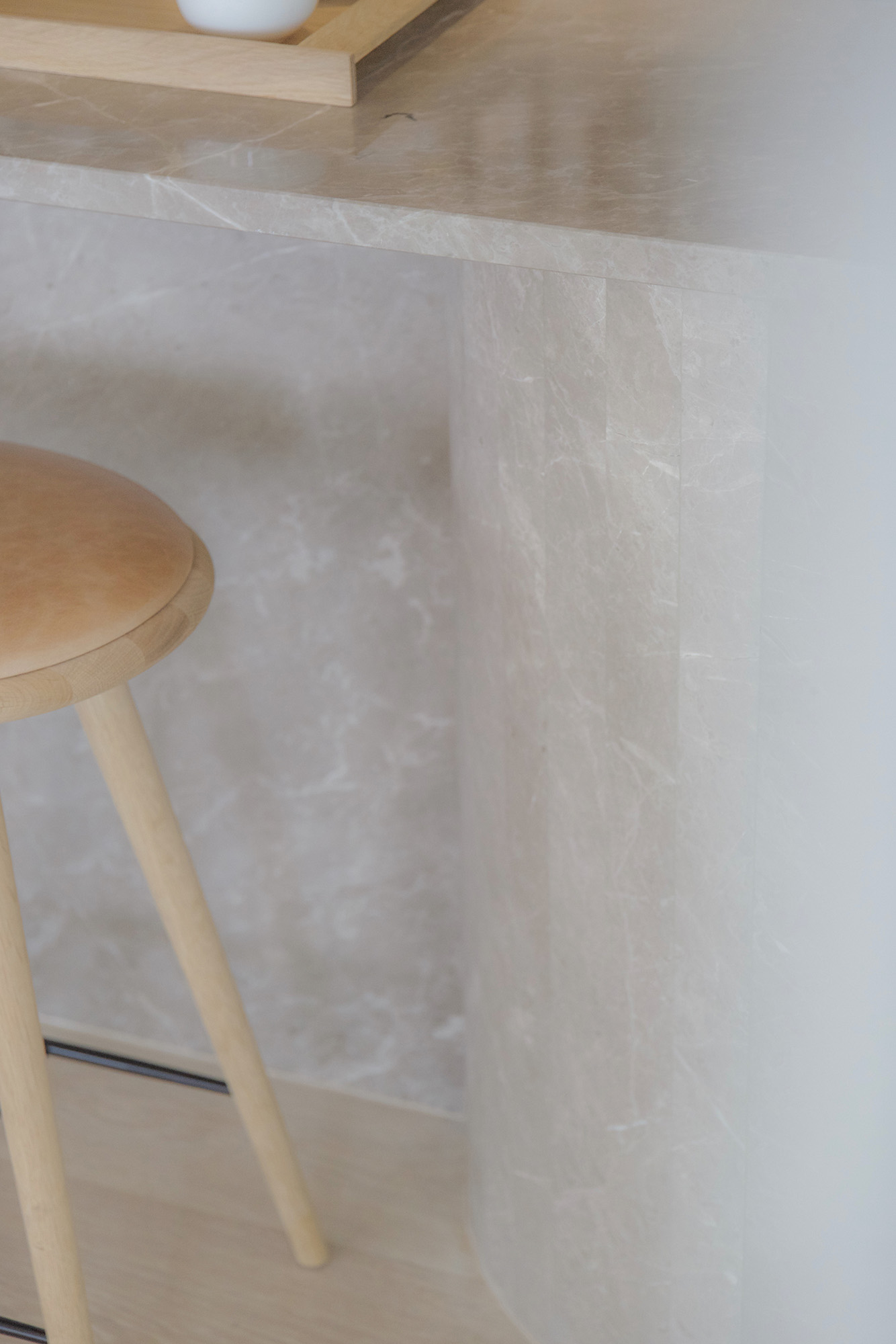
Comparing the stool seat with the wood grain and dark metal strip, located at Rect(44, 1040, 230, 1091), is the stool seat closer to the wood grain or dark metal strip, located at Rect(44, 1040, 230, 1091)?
the wood grain

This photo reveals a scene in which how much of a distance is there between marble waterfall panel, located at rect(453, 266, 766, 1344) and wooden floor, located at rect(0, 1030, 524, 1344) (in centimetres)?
16

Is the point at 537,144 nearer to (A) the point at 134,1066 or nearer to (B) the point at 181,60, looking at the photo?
(B) the point at 181,60

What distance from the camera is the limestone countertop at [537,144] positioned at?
0.69m

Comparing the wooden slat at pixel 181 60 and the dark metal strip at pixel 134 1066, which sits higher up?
the wooden slat at pixel 181 60

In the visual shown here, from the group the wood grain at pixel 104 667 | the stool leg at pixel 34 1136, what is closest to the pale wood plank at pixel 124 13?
the wood grain at pixel 104 667

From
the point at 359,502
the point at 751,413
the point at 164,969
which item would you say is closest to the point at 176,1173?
the point at 164,969

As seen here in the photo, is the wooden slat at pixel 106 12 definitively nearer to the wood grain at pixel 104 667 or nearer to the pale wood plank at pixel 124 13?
the pale wood plank at pixel 124 13

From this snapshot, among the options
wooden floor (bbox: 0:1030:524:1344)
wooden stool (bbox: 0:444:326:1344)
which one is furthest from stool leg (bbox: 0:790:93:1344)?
wooden floor (bbox: 0:1030:524:1344)

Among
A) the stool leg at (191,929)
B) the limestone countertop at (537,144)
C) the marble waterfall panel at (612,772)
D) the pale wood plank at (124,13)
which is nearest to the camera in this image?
the limestone countertop at (537,144)

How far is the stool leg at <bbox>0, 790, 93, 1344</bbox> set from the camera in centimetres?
95

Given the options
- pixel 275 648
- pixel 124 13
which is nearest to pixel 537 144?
pixel 124 13

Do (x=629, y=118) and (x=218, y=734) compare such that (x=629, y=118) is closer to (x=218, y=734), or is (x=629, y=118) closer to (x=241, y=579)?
(x=241, y=579)

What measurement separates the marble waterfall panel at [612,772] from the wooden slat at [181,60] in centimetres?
15

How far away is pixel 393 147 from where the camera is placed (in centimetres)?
79
